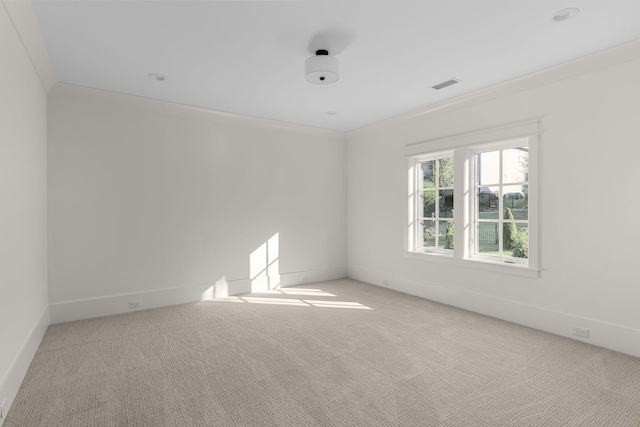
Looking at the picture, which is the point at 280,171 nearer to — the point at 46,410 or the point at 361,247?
the point at 361,247

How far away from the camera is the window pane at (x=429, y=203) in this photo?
16.3 ft

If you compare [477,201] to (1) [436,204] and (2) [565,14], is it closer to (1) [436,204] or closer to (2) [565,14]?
(1) [436,204]

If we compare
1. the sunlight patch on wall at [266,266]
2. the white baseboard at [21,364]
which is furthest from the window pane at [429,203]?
the white baseboard at [21,364]

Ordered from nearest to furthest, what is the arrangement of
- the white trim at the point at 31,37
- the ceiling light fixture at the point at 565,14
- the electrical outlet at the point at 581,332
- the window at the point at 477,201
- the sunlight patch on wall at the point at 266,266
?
the white trim at the point at 31,37
the ceiling light fixture at the point at 565,14
the electrical outlet at the point at 581,332
the window at the point at 477,201
the sunlight patch on wall at the point at 266,266

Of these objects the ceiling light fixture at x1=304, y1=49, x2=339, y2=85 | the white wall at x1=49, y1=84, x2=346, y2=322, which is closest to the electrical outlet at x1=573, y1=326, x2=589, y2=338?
the ceiling light fixture at x1=304, y1=49, x2=339, y2=85

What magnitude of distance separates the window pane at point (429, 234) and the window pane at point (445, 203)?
22cm

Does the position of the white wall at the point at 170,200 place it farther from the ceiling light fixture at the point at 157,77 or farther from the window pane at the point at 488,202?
the window pane at the point at 488,202

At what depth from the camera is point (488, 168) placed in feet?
13.9

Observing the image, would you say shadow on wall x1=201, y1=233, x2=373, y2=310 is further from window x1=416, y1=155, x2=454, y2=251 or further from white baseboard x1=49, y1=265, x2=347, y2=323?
window x1=416, y1=155, x2=454, y2=251

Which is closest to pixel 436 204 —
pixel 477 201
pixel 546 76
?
pixel 477 201

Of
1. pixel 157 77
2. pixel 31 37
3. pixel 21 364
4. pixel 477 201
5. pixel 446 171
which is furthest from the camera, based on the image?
pixel 446 171

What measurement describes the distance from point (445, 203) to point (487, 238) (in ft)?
2.54

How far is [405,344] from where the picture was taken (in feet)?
10.6

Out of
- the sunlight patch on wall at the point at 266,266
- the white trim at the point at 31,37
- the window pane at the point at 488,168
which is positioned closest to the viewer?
the white trim at the point at 31,37
